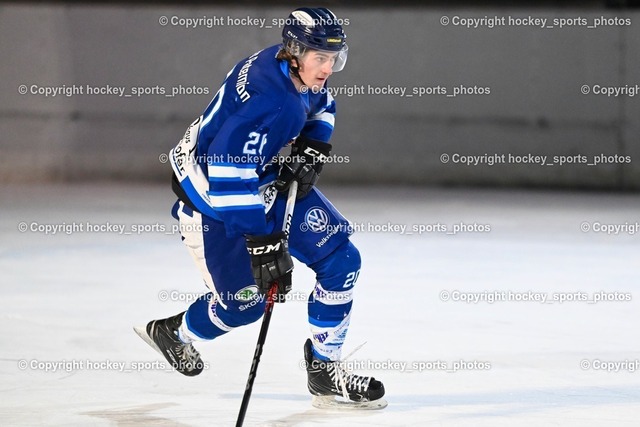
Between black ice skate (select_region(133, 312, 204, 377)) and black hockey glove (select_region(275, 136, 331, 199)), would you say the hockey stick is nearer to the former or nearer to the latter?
black hockey glove (select_region(275, 136, 331, 199))

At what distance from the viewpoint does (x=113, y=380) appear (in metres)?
4.27

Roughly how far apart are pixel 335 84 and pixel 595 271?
14.2ft

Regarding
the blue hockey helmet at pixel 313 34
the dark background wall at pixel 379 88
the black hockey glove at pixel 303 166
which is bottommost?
the dark background wall at pixel 379 88

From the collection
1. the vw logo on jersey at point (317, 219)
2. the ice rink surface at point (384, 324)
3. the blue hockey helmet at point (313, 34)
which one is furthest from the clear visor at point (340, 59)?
the ice rink surface at point (384, 324)

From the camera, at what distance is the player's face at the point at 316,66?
3686 mm

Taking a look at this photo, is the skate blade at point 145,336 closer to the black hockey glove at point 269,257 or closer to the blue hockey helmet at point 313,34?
the black hockey glove at point 269,257

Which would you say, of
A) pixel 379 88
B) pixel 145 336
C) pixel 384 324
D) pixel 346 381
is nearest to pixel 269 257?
pixel 346 381

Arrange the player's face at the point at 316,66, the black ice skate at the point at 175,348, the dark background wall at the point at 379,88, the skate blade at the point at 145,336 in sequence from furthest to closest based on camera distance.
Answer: the dark background wall at the point at 379,88
the skate blade at the point at 145,336
the black ice skate at the point at 175,348
the player's face at the point at 316,66

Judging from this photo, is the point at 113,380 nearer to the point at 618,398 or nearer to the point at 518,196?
the point at 618,398

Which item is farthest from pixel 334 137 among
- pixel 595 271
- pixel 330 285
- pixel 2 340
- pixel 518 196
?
pixel 330 285

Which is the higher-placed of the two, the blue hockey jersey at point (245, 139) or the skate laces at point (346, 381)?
the blue hockey jersey at point (245, 139)

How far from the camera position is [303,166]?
3910 mm

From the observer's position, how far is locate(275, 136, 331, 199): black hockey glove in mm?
3896

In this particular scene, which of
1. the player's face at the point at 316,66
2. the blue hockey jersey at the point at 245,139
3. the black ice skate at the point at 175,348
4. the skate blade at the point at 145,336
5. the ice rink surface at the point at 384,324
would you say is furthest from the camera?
the skate blade at the point at 145,336
